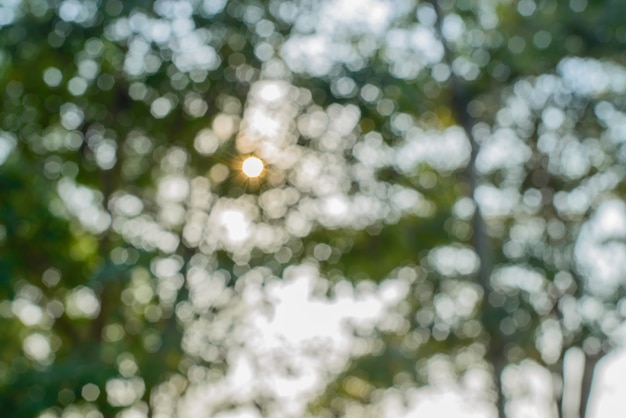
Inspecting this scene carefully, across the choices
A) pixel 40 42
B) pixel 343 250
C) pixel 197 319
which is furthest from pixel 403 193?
pixel 40 42

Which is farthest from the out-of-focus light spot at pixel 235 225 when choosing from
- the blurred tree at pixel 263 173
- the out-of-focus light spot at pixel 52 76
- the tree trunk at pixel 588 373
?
the tree trunk at pixel 588 373

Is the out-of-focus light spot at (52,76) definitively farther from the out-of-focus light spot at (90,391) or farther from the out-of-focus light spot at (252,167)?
the out-of-focus light spot at (90,391)

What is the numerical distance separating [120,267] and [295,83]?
3584 mm

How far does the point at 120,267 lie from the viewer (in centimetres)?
1066

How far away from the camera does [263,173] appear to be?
13.1 meters

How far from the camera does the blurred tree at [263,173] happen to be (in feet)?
38.1

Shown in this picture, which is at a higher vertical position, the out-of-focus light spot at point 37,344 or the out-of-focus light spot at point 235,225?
the out-of-focus light spot at point 235,225

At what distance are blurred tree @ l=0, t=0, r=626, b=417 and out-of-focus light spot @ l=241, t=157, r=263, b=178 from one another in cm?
10

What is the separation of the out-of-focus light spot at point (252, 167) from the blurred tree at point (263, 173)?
3.9 inches

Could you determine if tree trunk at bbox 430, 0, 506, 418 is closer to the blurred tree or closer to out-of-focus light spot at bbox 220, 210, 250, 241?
the blurred tree

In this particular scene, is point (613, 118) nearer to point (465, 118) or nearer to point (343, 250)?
point (465, 118)

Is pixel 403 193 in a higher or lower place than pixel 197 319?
higher

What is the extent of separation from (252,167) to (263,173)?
0.62 ft

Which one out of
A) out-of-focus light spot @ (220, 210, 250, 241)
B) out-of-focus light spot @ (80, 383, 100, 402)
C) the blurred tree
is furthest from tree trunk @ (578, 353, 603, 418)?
out-of-focus light spot @ (80, 383, 100, 402)
